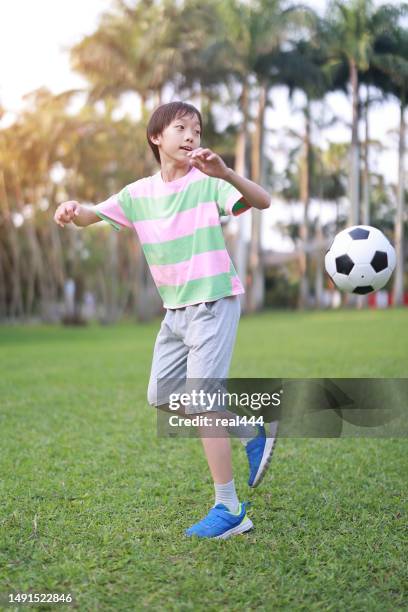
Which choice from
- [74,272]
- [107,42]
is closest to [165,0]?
[107,42]

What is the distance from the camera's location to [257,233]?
23.0 m

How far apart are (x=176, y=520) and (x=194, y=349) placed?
0.63m

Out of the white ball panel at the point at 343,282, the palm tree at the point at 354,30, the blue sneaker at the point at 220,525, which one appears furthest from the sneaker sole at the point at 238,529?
the palm tree at the point at 354,30

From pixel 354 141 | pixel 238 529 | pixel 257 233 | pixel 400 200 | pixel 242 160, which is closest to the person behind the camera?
pixel 238 529

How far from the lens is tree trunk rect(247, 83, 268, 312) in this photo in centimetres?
2264

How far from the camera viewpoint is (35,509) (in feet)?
8.07

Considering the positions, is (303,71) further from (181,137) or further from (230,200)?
(230,200)

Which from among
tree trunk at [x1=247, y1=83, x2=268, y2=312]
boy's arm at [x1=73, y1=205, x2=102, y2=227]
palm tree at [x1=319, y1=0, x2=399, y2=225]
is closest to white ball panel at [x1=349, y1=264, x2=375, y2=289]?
boy's arm at [x1=73, y1=205, x2=102, y2=227]

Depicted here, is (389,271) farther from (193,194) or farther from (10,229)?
(10,229)

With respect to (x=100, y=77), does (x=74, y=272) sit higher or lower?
lower

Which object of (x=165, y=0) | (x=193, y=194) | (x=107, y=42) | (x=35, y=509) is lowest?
(x=35, y=509)

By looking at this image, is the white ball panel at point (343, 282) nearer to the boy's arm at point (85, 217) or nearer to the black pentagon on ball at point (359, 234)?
the black pentagon on ball at point (359, 234)

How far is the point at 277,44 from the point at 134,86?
5.21 metres

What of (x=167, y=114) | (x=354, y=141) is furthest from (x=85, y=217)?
(x=354, y=141)
